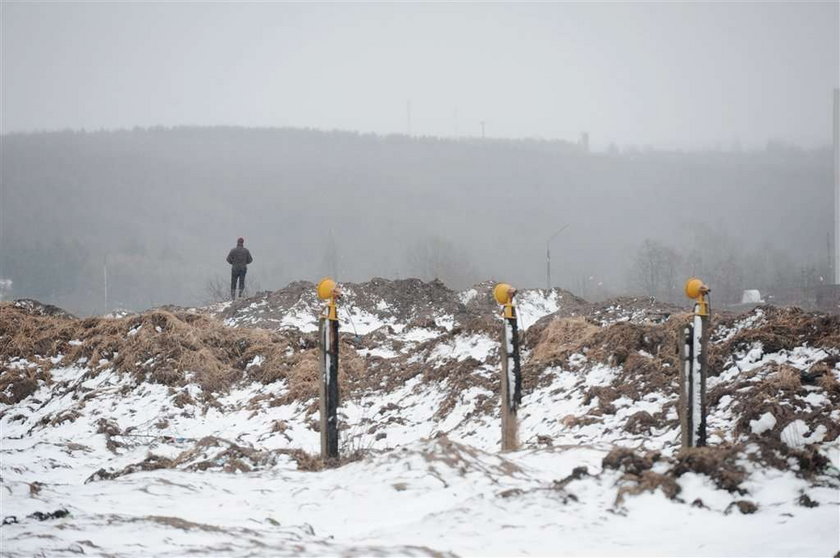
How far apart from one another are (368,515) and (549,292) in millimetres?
21007

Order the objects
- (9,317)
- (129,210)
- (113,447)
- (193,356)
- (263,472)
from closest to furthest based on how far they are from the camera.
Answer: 1. (263,472)
2. (113,447)
3. (193,356)
4. (9,317)
5. (129,210)

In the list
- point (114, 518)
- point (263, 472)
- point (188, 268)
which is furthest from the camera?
point (188, 268)

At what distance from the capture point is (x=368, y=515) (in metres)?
6.95

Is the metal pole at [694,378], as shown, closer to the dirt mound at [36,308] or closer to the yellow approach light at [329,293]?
the yellow approach light at [329,293]

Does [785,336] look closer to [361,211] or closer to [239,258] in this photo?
[239,258]

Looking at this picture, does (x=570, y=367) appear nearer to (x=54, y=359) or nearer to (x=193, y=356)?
(x=193, y=356)

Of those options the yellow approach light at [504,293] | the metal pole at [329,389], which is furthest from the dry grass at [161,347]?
the yellow approach light at [504,293]

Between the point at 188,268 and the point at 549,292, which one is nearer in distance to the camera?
the point at 549,292

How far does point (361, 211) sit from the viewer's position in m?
159

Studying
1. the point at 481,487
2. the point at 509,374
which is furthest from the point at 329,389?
the point at 481,487

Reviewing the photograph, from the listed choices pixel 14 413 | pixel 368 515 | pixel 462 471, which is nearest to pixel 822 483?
pixel 462 471

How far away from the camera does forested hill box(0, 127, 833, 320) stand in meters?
127

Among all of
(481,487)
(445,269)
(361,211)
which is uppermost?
(361,211)

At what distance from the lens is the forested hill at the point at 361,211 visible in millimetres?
127250
